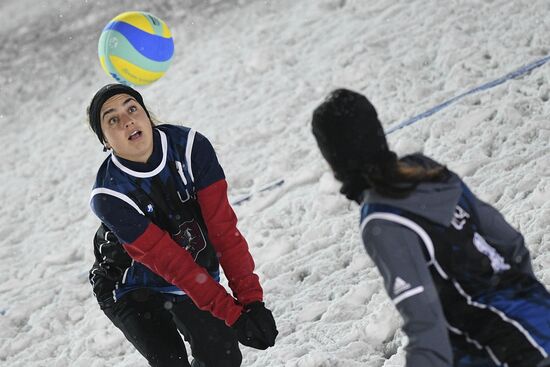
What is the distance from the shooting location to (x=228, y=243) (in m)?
3.44

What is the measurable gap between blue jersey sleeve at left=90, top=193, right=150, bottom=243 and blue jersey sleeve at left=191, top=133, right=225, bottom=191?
0.32 m

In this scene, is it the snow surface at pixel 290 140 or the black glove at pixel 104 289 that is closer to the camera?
the black glove at pixel 104 289

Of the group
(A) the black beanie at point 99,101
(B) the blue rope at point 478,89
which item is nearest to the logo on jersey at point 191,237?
(A) the black beanie at point 99,101

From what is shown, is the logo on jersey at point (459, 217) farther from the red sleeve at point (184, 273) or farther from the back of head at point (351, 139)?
the red sleeve at point (184, 273)

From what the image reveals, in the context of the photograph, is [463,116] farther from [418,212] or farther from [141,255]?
[418,212]

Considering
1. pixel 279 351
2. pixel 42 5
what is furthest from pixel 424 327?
pixel 42 5

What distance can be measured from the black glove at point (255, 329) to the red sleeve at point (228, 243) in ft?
0.42

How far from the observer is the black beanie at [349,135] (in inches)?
81.1

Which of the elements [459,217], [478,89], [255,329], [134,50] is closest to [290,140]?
[478,89]

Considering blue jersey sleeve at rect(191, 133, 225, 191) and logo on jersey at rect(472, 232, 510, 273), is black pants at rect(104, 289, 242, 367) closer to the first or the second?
blue jersey sleeve at rect(191, 133, 225, 191)

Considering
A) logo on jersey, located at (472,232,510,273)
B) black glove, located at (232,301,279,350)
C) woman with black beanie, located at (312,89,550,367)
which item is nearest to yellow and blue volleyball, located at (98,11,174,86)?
black glove, located at (232,301,279,350)

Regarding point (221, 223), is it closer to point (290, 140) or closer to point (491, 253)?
point (491, 253)

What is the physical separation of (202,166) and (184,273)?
20.5 inches

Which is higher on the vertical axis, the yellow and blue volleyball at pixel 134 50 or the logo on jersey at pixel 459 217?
the yellow and blue volleyball at pixel 134 50
